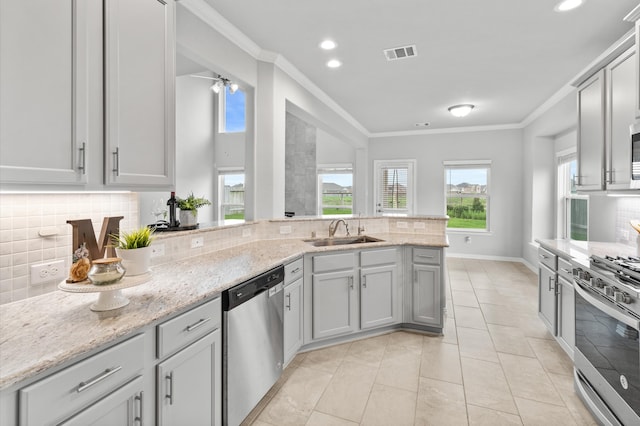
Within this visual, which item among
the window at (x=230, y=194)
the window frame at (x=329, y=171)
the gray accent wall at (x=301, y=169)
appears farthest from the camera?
the window at (x=230, y=194)

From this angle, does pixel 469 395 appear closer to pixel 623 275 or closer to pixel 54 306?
pixel 623 275

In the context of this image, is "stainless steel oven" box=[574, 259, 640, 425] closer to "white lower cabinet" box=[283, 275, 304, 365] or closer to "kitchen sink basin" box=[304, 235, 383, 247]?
"kitchen sink basin" box=[304, 235, 383, 247]

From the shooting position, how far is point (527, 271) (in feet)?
19.0

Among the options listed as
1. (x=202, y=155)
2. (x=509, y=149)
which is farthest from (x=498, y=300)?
(x=202, y=155)

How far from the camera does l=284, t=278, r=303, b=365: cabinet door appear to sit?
246 cm

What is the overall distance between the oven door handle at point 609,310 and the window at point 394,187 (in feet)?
17.2

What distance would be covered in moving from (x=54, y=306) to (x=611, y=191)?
358 cm

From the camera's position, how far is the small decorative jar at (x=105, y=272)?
1.25 metres

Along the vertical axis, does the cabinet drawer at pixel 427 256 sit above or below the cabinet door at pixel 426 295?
above

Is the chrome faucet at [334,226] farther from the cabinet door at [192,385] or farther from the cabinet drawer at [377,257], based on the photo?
the cabinet door at [192,385]

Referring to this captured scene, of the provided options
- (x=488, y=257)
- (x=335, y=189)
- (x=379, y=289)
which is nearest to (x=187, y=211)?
(x=379, y=289)

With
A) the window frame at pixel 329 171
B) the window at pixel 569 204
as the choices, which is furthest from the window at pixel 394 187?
the window at pixel 569 204

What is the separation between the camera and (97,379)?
108cm

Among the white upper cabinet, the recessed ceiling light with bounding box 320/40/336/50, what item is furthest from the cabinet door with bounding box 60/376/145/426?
the white upper cabinet
